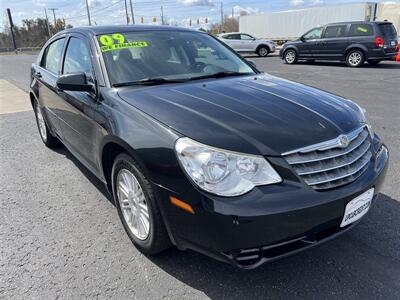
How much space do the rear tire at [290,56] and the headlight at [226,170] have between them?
15556 mm

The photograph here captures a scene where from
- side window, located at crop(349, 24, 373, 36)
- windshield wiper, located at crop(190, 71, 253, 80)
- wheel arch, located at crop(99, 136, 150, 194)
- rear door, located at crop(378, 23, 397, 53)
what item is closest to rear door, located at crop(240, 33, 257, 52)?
side window, located at crop(349, 24, 373, 36)

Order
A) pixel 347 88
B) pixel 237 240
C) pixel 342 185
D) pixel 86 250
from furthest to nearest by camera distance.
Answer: pixel 347 88
pixel 86 250
pixel 342 185
pixel 237 240

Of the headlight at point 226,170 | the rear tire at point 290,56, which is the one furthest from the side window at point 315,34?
the headlight at point 226,170

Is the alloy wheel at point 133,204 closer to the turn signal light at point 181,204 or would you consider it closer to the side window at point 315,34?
the turn signal light at point 181,204

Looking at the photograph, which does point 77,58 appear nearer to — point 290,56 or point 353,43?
point 353,43

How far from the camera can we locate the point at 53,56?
439 cm

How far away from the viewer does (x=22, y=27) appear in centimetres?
7500

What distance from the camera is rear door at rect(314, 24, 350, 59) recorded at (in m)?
14.4

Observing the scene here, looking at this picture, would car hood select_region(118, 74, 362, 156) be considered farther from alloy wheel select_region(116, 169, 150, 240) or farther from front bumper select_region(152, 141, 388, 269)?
A: alloy wheel select_region(116, 169, 150, 240)

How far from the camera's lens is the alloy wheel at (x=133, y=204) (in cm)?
246

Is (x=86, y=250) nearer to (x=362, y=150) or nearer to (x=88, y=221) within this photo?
(x=88, y=221)

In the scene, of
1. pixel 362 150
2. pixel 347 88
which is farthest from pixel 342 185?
pixel 347 88

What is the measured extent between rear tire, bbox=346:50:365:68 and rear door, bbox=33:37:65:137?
12729mm

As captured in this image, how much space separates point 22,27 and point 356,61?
78.8m
